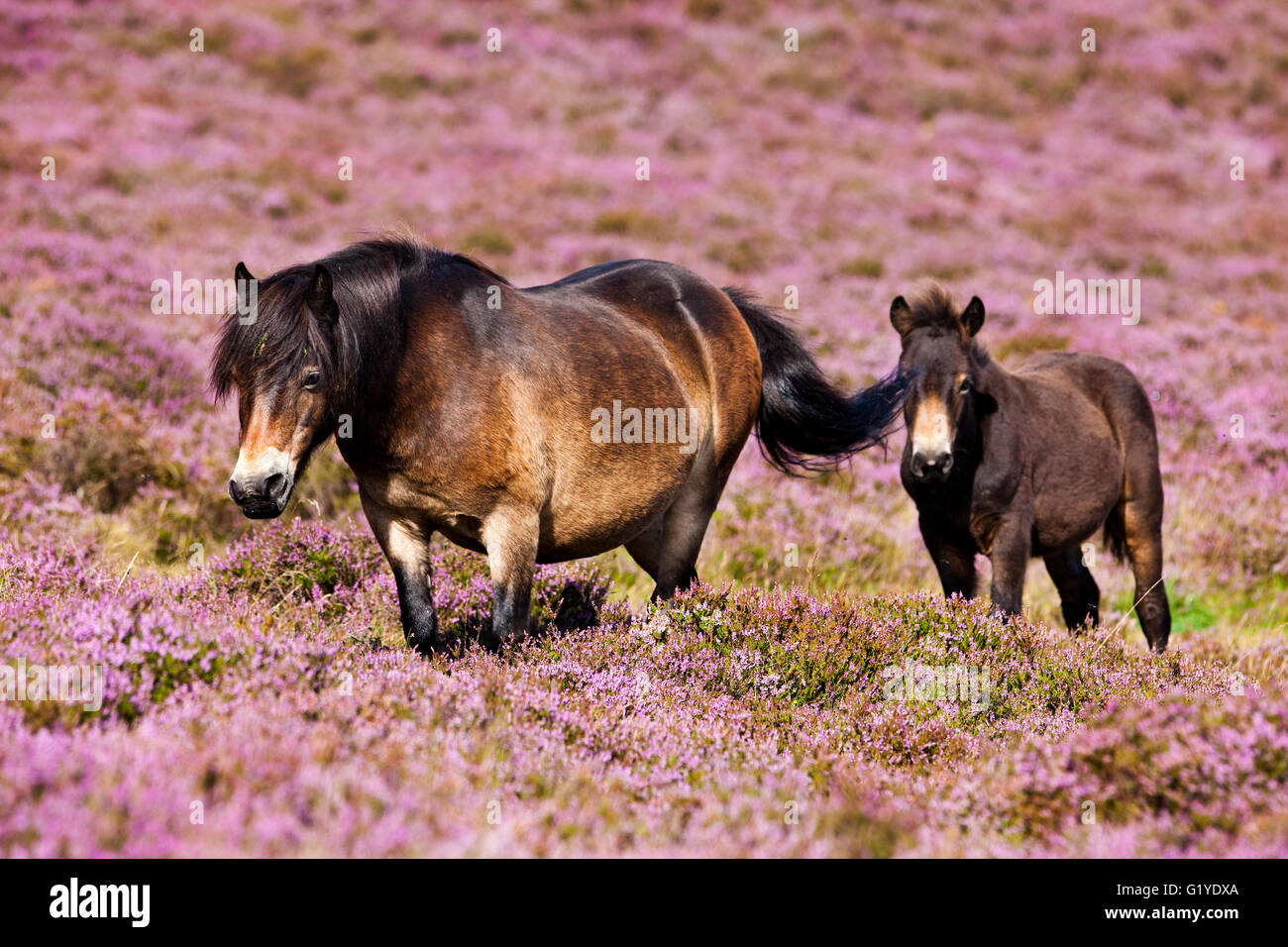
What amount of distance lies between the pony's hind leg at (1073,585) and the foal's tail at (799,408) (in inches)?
65.6

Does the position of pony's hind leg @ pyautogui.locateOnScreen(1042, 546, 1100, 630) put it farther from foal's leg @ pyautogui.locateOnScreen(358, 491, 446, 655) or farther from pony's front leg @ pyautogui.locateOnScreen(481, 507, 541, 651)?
foal's leg @ pyautogui.locateOnScreen(358, 491, 446, 655)

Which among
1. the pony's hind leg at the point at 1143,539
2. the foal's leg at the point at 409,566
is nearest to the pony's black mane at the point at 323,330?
the foal's leg at the point at 409,566

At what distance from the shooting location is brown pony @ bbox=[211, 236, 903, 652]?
3693 mm

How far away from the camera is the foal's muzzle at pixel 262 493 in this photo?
3465 millimetres

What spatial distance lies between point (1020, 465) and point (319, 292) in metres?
3.99

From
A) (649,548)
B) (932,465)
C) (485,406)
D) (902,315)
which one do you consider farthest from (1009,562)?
(485,406)

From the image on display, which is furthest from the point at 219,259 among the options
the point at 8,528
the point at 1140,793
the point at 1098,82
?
the point at 1098,82

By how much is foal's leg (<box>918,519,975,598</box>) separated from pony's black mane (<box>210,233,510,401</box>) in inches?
131

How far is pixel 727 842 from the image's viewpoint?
270 cm

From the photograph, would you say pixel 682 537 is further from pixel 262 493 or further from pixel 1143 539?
pixel 1143 539

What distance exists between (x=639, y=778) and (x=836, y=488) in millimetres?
5708

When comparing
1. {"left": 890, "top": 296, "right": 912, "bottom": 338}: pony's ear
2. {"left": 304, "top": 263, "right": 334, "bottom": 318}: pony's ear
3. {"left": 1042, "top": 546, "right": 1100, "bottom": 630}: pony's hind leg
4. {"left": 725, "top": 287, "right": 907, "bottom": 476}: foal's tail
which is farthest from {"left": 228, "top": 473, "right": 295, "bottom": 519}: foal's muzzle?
{"left": 1042, "top": 546, "right": 1100, "bottom": 630}: pony's hind leg
